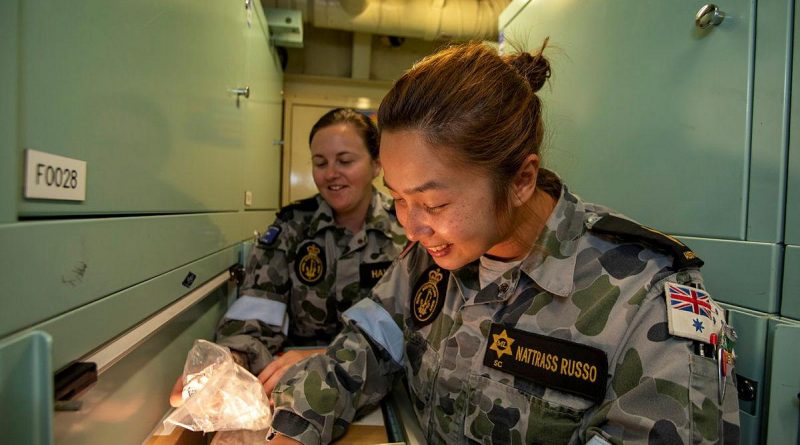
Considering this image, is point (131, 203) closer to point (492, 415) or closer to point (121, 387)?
point (121, 387)

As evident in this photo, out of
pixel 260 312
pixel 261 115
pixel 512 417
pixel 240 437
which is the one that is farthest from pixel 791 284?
pixel 261 115

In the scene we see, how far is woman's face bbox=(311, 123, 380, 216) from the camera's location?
166cm

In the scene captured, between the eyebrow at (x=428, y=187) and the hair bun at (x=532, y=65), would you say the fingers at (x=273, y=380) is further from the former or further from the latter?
the hair bun at (x=532, y=65)

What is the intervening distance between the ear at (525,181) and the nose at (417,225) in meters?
0.19

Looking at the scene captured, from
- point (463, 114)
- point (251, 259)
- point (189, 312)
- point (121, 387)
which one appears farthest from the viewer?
point (251, 259)

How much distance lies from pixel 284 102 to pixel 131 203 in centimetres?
278

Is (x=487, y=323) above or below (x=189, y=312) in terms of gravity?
above

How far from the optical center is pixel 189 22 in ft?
3.60

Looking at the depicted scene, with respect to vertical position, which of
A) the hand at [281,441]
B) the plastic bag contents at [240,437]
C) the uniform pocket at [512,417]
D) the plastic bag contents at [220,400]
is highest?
the uniform pocket at [512,417]

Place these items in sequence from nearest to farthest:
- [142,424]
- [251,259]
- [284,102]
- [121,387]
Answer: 1. [121,387]
2. [142,424]
3. [251,259]
4. [284,102]

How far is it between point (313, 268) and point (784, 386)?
1.46 metres

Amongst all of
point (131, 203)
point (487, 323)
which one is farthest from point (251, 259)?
point (487, 323)

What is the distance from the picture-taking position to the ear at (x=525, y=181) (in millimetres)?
826

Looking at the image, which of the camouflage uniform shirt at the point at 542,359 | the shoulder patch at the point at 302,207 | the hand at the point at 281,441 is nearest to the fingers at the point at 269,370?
the camouflage uniform shirt at the point at 542,359
